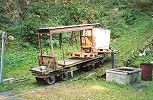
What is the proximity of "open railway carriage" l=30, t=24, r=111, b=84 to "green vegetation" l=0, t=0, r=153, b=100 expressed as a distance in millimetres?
587

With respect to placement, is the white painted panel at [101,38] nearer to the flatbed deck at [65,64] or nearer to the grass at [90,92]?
the flatbed deck at [65,64]

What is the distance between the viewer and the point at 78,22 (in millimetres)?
27531

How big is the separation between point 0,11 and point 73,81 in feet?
33.4

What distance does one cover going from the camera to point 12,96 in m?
15.0

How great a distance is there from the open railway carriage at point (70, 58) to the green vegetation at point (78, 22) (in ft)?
1.93

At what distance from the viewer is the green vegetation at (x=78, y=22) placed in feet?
54.9

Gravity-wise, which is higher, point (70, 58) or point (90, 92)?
point (70, 58)

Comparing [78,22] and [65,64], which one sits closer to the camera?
[65,64]

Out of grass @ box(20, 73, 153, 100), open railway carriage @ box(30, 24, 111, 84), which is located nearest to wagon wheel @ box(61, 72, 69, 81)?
open railway carriage @ box(30, 24, 111, 84)

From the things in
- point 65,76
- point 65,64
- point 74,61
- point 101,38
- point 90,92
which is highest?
point 101,38

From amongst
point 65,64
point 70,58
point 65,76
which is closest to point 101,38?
point 70,58

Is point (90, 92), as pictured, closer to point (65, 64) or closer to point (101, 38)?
point (65, 64)

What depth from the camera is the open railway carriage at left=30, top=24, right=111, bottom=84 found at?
16781 mm

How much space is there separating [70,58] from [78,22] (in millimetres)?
8205
